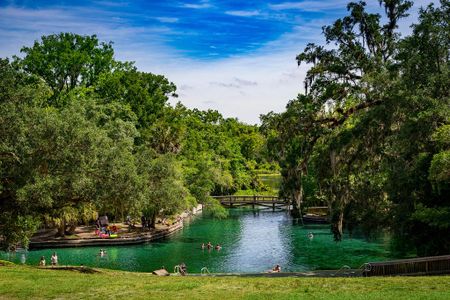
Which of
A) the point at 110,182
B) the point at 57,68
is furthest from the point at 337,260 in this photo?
the point at 57,68

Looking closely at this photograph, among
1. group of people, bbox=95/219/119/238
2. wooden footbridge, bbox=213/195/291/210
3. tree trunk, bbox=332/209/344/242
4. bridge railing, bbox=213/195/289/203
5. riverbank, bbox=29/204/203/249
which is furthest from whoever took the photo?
bridge railing, bbox=213/195/289/203

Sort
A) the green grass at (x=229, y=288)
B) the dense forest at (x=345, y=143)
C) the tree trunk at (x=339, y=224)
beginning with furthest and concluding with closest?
the tree trunk at (x=339, y=224) < the dense forest at (x=345, y=143) < the green grass at (x=229, y=288)

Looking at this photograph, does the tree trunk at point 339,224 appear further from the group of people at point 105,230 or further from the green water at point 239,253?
the group of people at point 105,230

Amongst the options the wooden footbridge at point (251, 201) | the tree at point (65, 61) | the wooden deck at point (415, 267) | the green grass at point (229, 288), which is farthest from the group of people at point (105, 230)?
the wooden deck at point (415, 267)

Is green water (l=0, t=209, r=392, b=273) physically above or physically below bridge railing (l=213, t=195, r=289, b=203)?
below

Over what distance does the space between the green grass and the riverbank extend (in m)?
31.2

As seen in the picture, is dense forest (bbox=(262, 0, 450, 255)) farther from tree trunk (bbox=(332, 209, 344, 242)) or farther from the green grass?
the green grass

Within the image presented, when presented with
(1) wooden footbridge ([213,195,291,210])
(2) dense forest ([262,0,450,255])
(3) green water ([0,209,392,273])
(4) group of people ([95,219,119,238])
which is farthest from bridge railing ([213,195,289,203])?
(2) dense forest ([262,0,450,255])

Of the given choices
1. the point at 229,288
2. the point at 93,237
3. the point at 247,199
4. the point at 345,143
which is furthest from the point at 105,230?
the point at 229,288

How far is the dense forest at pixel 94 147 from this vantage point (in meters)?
22.7

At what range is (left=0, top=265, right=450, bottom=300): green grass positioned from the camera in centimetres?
1434

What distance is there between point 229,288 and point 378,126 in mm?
12544

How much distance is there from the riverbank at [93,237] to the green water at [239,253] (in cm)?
109

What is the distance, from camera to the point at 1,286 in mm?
16156
